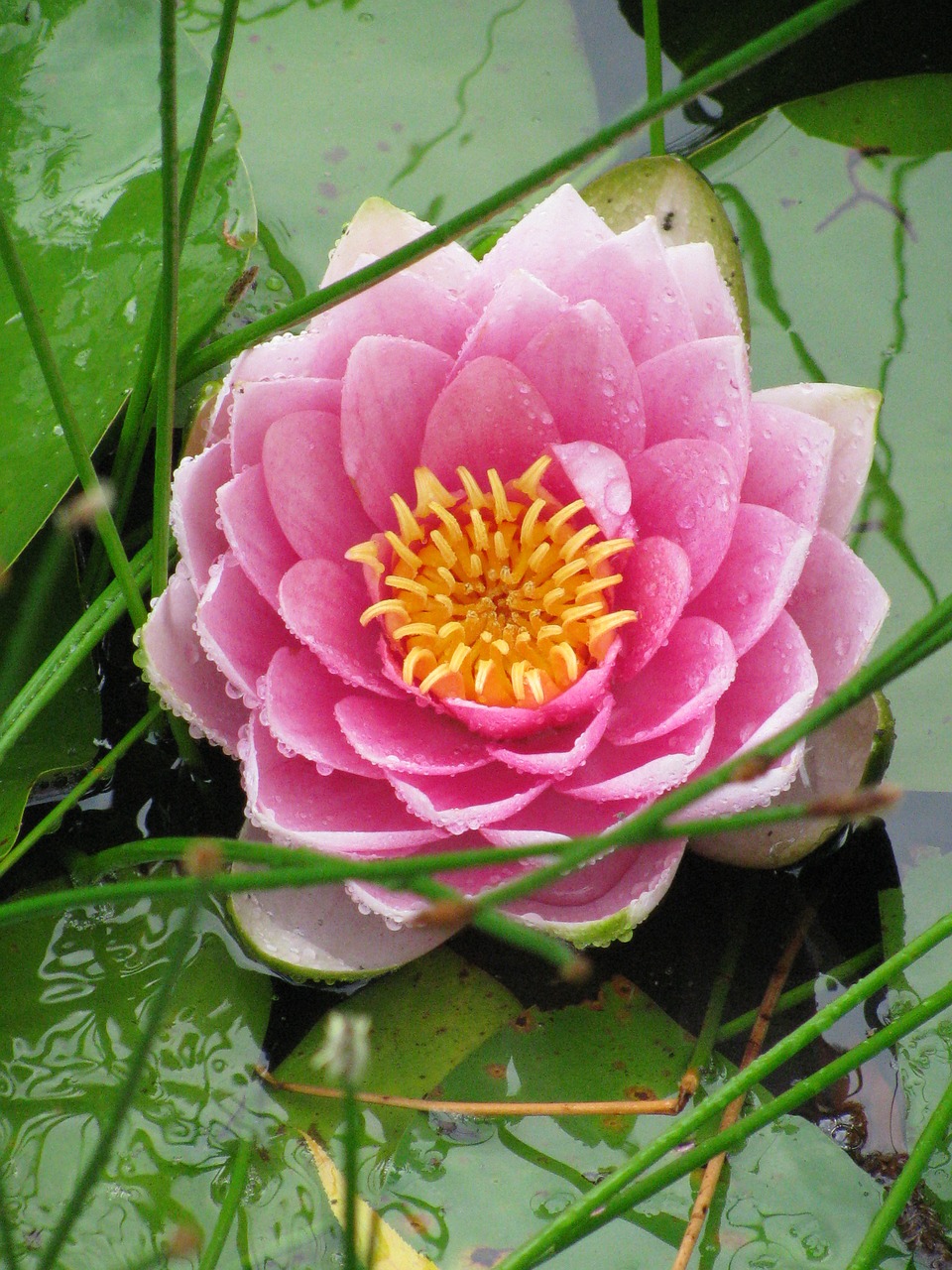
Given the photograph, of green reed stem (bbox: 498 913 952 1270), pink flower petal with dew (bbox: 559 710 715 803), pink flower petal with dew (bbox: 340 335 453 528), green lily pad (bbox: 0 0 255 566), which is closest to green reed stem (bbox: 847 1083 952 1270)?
green reed stem (bbox: 498 913 952 1270)

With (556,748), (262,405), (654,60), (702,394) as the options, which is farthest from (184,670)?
(654,60)

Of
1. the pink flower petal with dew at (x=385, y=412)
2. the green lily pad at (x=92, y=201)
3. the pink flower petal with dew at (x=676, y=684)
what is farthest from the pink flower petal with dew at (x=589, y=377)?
the green lily pad at (x=92, y=201)

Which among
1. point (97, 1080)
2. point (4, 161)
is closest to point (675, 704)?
point (97, 1080)

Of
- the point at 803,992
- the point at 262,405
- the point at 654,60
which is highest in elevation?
the point at 654,60

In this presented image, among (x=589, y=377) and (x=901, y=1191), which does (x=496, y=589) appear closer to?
(x=589, y=377)

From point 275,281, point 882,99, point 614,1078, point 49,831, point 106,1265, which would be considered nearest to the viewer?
point 106,1265

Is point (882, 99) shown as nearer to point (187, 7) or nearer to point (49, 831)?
point (187, 7)

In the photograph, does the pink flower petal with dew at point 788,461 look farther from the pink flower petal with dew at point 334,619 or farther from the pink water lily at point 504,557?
the pink flower petal with dew at point 334,619
